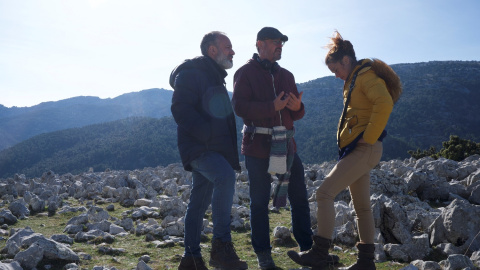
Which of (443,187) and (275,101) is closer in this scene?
(275,101)

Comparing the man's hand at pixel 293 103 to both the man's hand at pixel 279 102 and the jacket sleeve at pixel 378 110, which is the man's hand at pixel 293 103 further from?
the jacket sleeve at pixel 378 110

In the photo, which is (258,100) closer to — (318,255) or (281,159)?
(281,159)

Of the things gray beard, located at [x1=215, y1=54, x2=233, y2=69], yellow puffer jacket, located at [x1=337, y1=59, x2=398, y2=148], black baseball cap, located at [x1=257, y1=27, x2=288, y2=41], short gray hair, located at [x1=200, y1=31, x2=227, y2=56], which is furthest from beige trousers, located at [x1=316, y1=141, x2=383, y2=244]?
short gray hair, located at [x1=200, y1=31, x2=227, y2=56]

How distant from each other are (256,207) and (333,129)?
85.2 m

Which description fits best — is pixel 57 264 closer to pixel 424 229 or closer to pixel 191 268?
pixel 191 268

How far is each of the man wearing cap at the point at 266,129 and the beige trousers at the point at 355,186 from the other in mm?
509

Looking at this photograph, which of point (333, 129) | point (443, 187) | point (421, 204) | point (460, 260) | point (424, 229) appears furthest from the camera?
point (333, 129)

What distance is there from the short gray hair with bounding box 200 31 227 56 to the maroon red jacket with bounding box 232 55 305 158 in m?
0.38

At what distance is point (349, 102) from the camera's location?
11.2 feet

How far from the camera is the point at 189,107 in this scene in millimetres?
3396

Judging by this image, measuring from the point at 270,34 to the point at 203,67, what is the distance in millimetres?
748

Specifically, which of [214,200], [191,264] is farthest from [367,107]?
[191,264]

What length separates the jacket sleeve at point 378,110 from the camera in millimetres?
3096

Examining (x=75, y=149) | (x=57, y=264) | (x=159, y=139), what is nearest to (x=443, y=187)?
(x=57, y=264)
